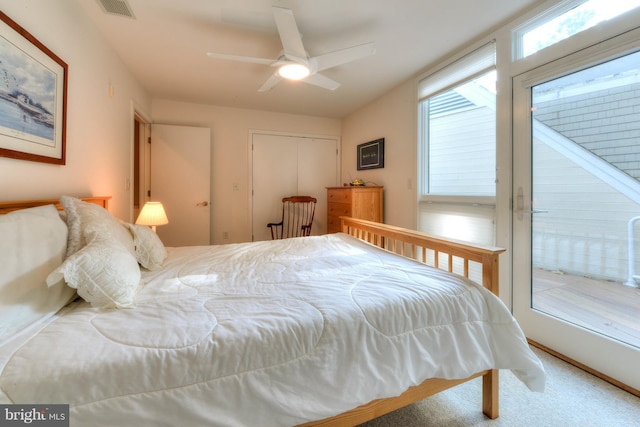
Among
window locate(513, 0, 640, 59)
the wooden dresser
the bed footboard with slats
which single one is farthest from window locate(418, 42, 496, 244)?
the wooden dresser

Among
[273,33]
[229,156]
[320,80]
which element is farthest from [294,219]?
[273,33]

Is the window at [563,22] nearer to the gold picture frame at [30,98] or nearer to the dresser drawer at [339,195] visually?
the dresser drawer at [339,195]

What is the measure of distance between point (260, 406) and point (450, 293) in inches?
33.7

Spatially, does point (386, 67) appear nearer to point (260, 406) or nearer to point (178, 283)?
point (178, 283)

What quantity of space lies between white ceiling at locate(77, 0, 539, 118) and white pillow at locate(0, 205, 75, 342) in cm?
170

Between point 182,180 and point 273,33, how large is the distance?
235cm

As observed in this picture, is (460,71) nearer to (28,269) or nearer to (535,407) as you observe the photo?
(535,407)

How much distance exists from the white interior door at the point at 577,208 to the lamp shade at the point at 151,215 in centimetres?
311

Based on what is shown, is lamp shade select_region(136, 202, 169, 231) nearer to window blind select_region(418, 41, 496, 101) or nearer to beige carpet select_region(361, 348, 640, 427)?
beige carpet select_region(361, 348, 640, 427)

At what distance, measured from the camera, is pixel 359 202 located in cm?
337

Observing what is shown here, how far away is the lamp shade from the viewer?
8.39ft

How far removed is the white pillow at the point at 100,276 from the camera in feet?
3.02

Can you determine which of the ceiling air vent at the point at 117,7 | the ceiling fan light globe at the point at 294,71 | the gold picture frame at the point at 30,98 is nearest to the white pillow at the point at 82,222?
the gold picture frame at the point at 30,98

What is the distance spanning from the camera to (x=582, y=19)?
5.56 feet
